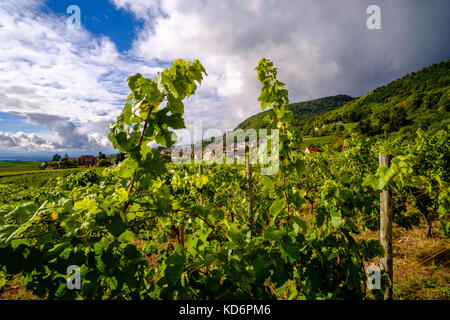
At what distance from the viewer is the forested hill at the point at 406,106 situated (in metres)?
55.3

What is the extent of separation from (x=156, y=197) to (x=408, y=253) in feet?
21.4

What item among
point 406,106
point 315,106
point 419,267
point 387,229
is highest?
point 315,106

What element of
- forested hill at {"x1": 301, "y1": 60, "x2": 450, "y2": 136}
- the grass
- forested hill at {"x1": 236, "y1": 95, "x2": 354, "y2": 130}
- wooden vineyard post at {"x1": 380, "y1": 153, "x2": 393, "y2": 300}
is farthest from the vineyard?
forested hill at {"x1": 236, "y1": 95, "x2": 354, "y2": 130}

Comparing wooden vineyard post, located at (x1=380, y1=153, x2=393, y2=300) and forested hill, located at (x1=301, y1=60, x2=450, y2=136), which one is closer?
wooden vineyard post, located at (x1=380, y1=153, x2=393, y2=300)

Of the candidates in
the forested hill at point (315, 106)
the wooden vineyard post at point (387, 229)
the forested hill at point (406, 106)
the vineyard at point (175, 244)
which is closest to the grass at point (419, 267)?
the wooden vineyard post at point (387, 229)

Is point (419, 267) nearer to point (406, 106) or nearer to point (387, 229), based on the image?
point (387, 229)

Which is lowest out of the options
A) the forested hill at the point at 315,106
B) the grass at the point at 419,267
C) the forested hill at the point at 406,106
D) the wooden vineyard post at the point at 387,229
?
the grass at the point at 419,267

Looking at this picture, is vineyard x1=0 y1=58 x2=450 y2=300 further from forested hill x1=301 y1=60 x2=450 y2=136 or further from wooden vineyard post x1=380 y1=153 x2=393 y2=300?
forested hill x1=301 y1=60 x2=450 y2=136

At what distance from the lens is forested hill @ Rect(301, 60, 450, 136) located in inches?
2178

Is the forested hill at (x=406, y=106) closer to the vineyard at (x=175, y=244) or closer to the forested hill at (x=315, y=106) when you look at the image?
the forested hill at (x=315, y=106)

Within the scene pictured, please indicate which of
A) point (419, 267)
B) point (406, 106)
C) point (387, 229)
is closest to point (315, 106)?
point (406, 106)

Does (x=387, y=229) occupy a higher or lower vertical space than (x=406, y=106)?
lower

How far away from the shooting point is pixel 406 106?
243ft
